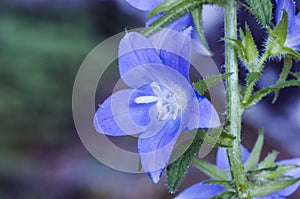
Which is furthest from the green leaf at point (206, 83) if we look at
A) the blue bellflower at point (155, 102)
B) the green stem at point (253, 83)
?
the green stem at point (253, 83)

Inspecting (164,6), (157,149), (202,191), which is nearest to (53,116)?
(202,191)

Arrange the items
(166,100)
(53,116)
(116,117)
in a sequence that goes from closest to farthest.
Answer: (116,117) → (166,100) → (53,116)

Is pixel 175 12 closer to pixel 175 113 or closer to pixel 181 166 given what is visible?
pixel 175 113

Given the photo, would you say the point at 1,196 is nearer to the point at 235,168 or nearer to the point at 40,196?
the point at 40,196

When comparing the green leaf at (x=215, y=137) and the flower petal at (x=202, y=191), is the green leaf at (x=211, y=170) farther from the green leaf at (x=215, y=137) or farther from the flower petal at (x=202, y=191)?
the green leaf at (x=215, y=137)

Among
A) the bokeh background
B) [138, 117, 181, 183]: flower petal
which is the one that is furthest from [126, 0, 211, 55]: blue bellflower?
the bokeh background

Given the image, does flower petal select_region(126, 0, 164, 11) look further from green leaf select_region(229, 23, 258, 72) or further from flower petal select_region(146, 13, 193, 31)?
green leaf select_region(229, 23, 258, 72)

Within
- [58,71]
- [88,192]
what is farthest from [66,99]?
[88,192]
